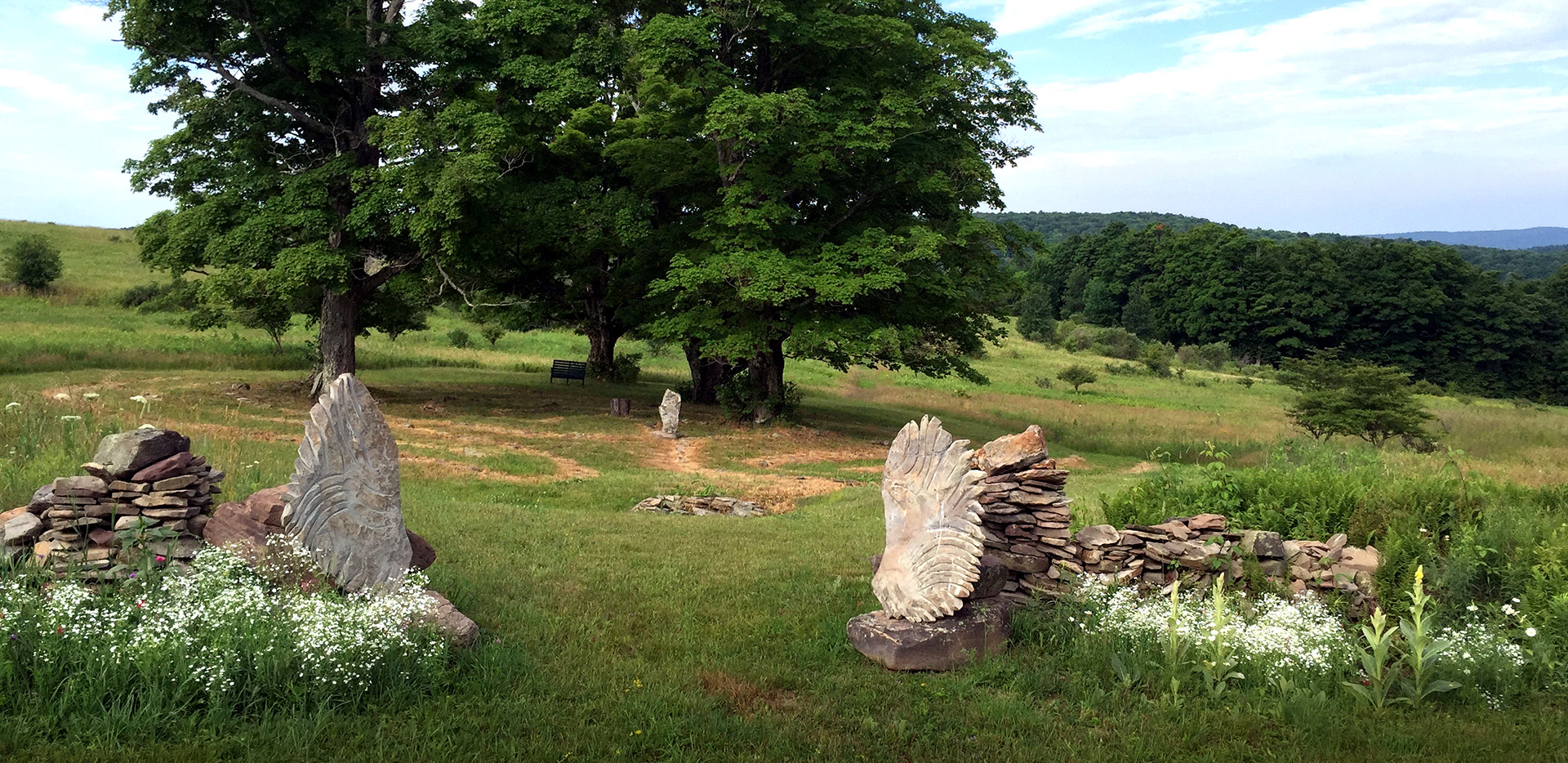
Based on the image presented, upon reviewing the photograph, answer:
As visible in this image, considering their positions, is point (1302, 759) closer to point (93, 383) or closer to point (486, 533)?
point (486, 533)

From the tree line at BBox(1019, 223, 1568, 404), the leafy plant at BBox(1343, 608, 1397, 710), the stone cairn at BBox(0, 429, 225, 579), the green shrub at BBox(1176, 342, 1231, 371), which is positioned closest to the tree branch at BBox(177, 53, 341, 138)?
the stone cairn at BBox(0, 429, 225, 579)

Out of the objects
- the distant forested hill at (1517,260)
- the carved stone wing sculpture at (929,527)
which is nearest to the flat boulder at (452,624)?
the carved stone wing sculpture at (929,527)

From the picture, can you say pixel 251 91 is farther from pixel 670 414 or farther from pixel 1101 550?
pixel 1101 550

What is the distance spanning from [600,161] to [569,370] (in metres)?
7.31

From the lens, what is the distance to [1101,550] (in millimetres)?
7746

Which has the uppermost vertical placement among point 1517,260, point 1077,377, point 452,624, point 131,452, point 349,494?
point 1517,260

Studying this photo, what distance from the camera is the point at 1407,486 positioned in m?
8.77

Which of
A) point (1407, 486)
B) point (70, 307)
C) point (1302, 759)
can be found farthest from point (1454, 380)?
point (70, 307)

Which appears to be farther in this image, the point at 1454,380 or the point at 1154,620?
the point at 1454,380

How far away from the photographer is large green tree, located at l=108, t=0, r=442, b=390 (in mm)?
21109

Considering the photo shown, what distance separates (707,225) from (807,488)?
975 centimetres

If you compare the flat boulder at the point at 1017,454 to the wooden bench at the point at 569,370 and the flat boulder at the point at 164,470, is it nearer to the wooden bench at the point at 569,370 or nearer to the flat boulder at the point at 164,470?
the flat boulder at the point at 164,470

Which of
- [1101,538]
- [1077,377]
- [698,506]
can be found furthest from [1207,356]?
[1101,538]

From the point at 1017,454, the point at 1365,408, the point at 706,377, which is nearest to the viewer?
the point at 1017,454
